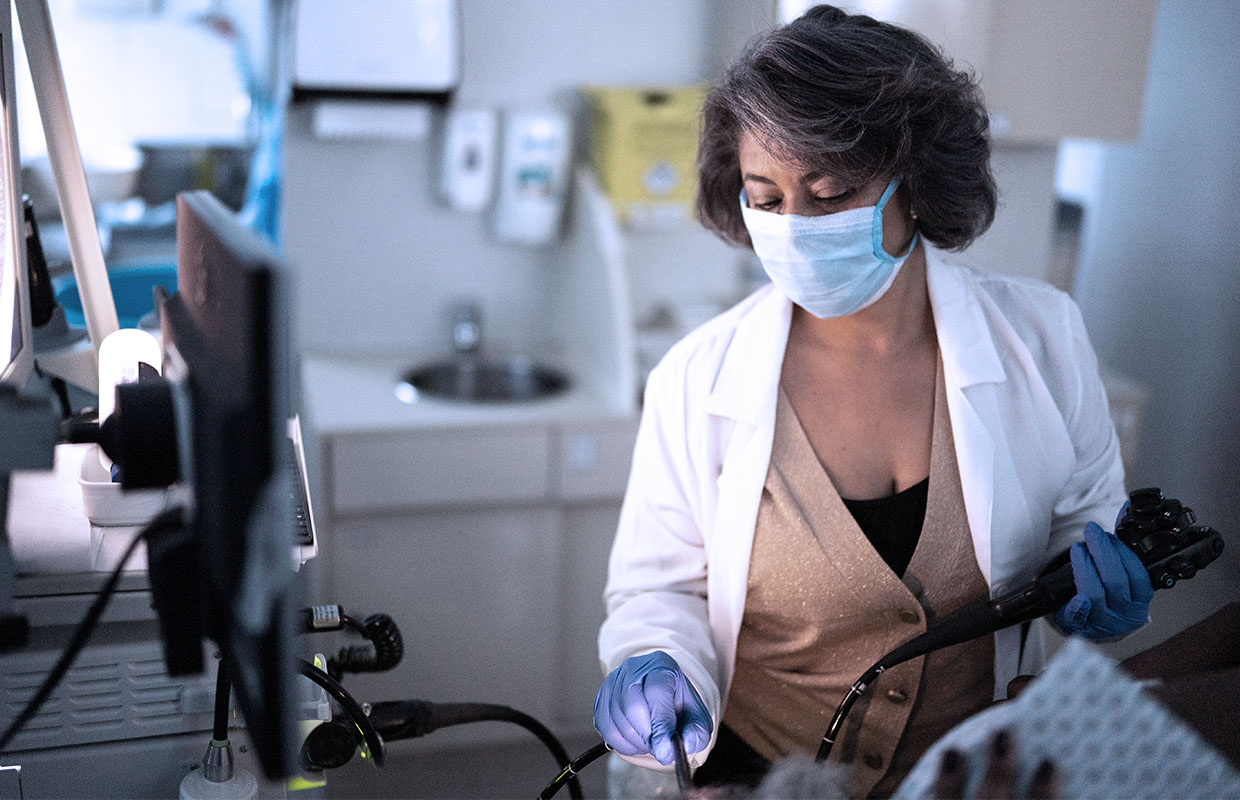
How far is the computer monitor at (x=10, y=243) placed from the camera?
42.8 inches

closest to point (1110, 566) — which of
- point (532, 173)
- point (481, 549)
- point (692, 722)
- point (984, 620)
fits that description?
point (984, 620)

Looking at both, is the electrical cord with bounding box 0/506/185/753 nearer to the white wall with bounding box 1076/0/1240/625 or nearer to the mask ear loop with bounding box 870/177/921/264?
the mask ear loop with bounding box 870/177/921/264

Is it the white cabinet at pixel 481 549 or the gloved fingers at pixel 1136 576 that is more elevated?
the gloved fingers at pixel 1136 576

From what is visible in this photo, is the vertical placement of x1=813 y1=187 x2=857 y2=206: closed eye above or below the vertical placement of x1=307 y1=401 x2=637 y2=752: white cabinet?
above

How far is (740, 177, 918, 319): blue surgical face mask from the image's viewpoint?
1.27 meters

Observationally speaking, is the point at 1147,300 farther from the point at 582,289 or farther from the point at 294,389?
the point at 294,389

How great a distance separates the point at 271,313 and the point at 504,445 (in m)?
1.79

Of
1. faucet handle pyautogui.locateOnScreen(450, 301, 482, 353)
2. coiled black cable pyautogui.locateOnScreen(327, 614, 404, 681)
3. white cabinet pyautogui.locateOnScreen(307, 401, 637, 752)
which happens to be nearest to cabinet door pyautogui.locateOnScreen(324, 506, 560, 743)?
white cabinet pyautogui.locateOnScreen(307, 401, 637, 752)

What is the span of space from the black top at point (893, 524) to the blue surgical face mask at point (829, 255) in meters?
0.24

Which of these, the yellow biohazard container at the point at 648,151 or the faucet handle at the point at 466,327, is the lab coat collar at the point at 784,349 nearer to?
the yellow biohazard container at the point at 648,151

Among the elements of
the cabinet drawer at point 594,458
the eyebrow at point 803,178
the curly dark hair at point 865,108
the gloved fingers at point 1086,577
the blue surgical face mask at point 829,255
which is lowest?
the cabinet drawer at point 594,458

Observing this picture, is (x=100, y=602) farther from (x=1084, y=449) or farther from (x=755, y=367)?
(x=1084, y=449)

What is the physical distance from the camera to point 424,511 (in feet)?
7.92

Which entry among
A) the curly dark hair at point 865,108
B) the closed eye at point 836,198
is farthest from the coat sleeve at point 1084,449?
the closed eye at point 836,198
